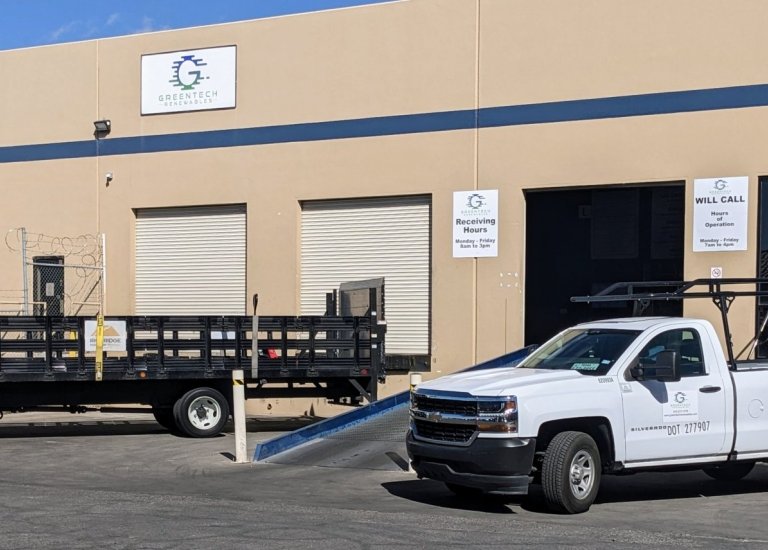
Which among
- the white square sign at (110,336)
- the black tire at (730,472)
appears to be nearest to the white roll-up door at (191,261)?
the white square sign at (110,336)

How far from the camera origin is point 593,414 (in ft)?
34.7

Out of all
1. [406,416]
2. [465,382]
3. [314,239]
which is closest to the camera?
[465,382]

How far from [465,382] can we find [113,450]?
7624 millimetres

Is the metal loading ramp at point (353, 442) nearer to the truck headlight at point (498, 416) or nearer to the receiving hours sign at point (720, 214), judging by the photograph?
the truck headlight at point (498, 416)

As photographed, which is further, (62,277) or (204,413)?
(62,277)

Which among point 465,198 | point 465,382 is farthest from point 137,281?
point 465,382

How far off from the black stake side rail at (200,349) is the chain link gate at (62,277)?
6831mm

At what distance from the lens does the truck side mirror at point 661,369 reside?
1076 cm

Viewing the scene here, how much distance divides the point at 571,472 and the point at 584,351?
1597 mm

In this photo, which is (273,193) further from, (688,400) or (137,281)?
(688,400)

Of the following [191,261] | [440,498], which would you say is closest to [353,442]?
[440,498]

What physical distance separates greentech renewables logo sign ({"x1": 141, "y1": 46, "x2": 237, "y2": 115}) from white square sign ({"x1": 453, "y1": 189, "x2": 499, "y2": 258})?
5.94 meters

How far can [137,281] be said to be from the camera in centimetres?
2561

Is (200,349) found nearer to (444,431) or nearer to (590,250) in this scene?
(444,431)
